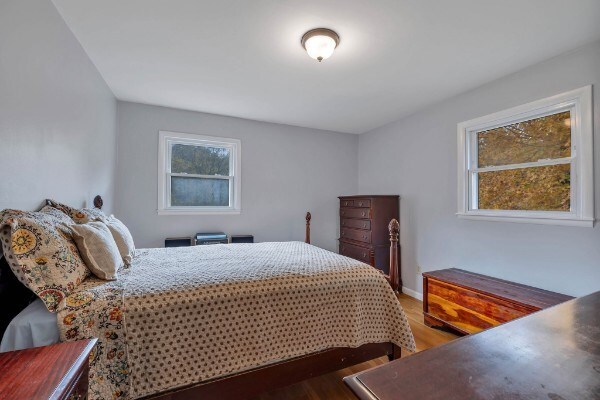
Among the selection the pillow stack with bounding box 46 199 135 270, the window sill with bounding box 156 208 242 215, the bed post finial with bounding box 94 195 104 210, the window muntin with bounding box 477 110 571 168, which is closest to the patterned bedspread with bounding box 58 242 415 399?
the pillow stack with bounding box 46 199 135 270

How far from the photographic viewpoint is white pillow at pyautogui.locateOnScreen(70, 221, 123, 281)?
140cm

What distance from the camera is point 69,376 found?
0.70 metres

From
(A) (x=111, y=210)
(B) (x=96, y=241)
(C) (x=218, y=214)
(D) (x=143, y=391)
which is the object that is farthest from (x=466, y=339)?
(A) (x=111, y=210)

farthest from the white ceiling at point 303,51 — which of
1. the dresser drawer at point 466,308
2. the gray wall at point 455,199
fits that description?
the dresser drawer at point 466,308

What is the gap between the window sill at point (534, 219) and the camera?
6.45ft

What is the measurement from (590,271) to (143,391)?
301 cm

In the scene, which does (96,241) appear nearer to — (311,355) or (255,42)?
(311,355)

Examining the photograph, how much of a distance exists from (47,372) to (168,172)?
9.89ft

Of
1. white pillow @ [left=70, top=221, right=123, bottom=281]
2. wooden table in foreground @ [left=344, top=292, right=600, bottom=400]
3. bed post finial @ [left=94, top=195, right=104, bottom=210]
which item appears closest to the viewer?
wooden table in foreground @ [left=344, top=292, right=600, bottom=400]

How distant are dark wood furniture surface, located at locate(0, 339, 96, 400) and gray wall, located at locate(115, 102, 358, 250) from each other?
8.84ft

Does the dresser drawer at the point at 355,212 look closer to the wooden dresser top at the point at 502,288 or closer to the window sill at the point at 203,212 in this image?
the wooden dresser top at the point at 502,288

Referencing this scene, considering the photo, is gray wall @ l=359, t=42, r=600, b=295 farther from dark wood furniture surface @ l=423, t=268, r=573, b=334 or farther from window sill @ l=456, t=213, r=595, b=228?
dark wood furniture surface @ l=423, t=268, r=573, b=334

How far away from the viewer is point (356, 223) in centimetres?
381

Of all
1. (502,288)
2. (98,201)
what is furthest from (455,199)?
(98,201)
